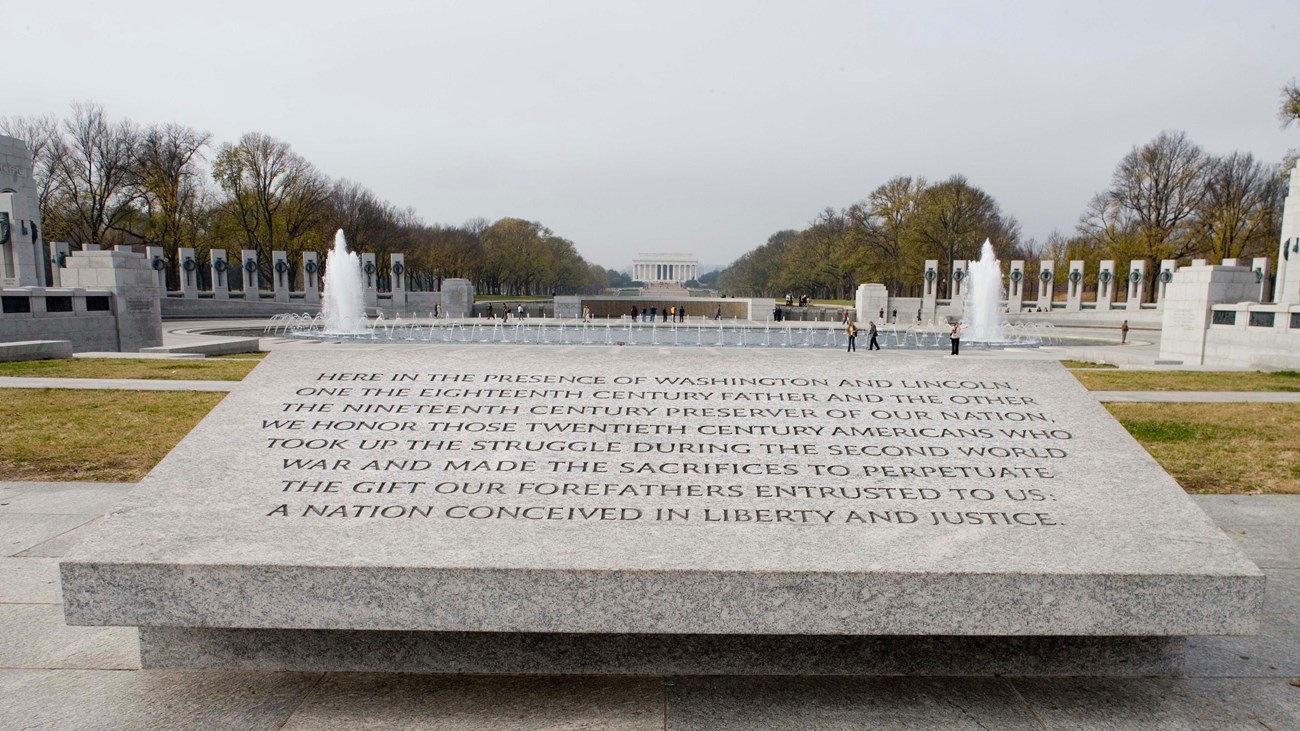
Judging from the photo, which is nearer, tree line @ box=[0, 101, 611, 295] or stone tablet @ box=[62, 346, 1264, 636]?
stone tablet @ box=[62, 346, 1264, 636]

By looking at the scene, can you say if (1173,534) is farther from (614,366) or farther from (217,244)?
(217,244)

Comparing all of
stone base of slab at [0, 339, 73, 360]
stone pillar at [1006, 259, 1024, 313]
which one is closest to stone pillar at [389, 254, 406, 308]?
stone base of slab at [0, 339, 73, 360]

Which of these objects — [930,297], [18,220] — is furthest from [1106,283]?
[18,220]

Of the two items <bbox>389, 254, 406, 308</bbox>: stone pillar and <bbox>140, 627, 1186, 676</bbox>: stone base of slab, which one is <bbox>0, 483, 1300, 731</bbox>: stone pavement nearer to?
<bbox>140, 627, 1186, 676</bbox>: stone base of slab

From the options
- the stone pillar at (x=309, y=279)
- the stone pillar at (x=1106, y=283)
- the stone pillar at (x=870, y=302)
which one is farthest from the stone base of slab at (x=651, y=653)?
the stone pillar at (x=1106, y=283)

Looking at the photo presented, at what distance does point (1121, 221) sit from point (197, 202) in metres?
80.0

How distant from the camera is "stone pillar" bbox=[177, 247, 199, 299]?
5131 centimetres

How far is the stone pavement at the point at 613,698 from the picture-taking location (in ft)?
11.1

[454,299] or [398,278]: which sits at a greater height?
[398,278]

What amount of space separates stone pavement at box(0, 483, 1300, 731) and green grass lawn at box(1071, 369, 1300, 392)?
41.4 feet

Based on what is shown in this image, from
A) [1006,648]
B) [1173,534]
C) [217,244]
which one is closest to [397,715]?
[1006,648]

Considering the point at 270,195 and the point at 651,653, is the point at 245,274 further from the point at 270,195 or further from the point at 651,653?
the point at 651,653

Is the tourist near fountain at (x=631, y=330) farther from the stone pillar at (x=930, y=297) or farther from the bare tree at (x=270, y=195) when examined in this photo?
the bare tree at (x=270, y=195)

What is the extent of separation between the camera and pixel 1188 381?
1628cm
